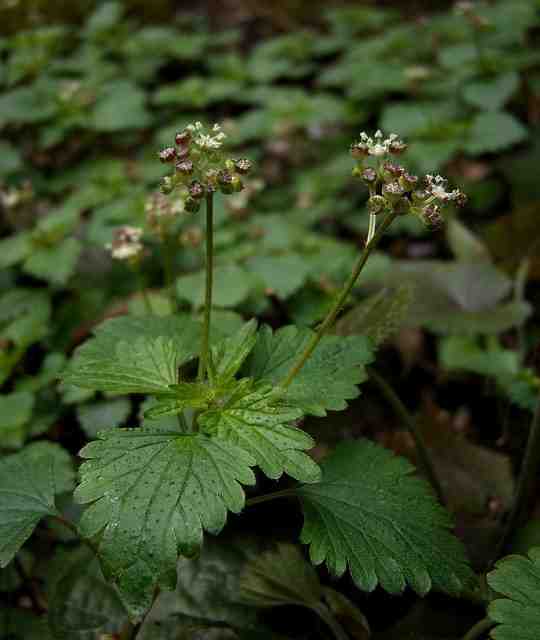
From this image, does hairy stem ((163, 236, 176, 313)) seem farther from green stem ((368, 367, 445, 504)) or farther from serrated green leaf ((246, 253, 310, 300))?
green stem ((368, 367, 445, 504))

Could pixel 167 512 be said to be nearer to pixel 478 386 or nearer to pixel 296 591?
pixel 296 591

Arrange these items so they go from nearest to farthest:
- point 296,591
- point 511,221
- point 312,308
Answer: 1. point 296,591
2. point 312,308
3. point 511,221

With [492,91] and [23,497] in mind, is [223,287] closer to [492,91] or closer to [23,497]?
[23,497]

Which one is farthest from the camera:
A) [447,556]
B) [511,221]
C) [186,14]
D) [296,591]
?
[186,14]

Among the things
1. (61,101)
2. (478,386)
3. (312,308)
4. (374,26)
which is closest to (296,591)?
(312,308)

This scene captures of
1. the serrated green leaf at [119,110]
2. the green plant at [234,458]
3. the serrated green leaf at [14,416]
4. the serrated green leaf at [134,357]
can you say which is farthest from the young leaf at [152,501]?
the serrated green leaf at [119,110]

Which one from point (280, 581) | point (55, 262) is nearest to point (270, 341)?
point (280, 581)
